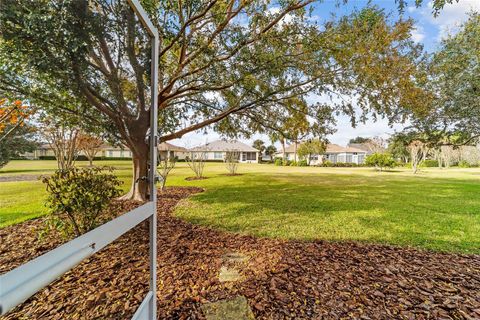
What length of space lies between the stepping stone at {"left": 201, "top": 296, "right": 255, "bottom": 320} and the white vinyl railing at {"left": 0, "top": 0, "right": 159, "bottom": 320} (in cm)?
54

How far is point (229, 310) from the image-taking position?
231 centimetres

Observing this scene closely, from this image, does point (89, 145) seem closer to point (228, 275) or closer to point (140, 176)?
point (140, 176)

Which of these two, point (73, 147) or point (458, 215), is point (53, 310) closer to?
point (73, 147)

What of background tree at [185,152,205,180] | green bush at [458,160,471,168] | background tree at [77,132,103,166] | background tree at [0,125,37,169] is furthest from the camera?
green bush at [458,160,471,168]

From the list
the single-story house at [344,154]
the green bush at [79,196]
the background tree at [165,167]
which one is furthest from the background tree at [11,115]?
the single-story house at [344,154]

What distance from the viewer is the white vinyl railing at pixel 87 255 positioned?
29.7 inches

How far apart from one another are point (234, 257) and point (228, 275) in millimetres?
568

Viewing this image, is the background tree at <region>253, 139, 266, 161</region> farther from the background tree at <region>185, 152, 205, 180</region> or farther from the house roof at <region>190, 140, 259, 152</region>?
the background tree at <region>185, 152, 205, 180</region>

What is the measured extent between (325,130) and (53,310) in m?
7.84

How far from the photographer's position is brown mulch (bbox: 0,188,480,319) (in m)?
1.69

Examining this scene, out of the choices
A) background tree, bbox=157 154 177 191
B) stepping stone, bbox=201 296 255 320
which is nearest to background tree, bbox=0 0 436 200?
stepping stone, bbox=201 296 255 320

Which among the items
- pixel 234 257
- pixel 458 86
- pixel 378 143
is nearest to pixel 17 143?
pixel 234 257

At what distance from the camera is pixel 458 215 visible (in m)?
6.64

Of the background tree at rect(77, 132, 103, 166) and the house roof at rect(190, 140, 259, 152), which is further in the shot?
the house roof at rect(190, 140, 259, 152)
